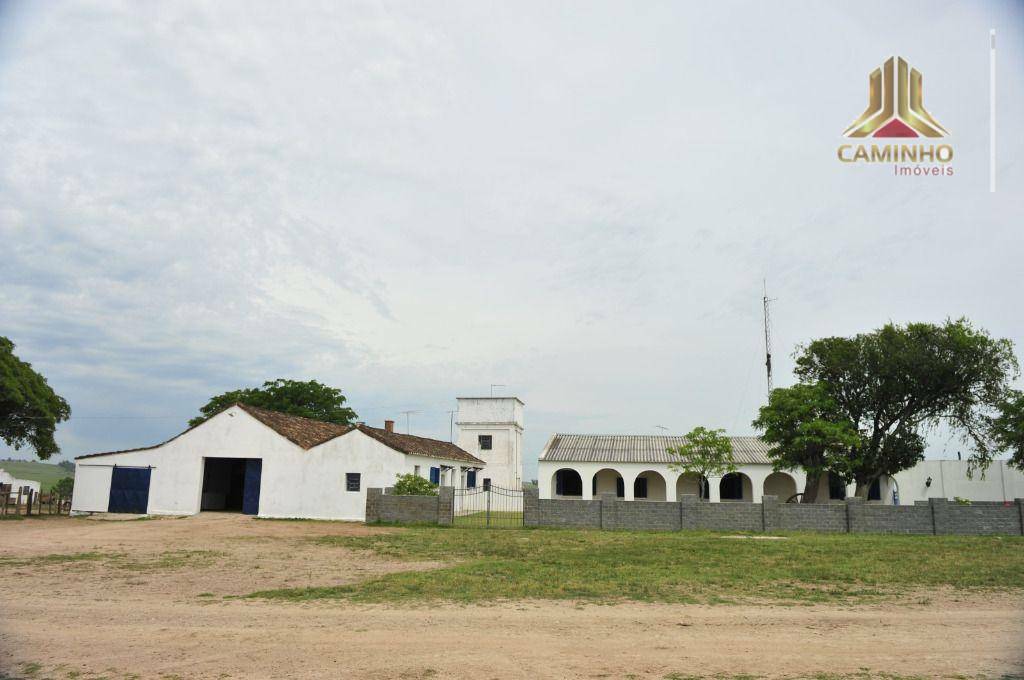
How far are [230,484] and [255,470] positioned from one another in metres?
7.81

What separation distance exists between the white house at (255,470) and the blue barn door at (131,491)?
37 mm

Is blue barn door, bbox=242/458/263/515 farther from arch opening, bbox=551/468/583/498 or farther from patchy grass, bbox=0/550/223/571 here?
arch opening, bbox=551/468/583/498

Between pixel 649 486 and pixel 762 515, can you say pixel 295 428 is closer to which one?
pixel 762 515

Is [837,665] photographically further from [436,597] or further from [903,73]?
[903,73]

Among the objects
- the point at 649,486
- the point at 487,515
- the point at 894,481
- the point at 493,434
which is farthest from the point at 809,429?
the point at 493,434

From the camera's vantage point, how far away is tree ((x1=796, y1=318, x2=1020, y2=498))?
29078mm

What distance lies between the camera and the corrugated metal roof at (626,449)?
40.1 metres

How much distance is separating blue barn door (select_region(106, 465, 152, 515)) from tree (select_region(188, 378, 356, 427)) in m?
21.3

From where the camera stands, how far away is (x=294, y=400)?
169 feet

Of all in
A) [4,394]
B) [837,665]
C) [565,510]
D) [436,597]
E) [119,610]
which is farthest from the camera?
[4,394]

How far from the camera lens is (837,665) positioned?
7090 millimetres

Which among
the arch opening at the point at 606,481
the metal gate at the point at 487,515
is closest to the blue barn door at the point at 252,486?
the metal gate at the point at 487,515

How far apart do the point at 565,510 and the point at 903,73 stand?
53.4 feet

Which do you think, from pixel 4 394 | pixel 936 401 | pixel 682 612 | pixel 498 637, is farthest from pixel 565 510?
pixel 4 394
